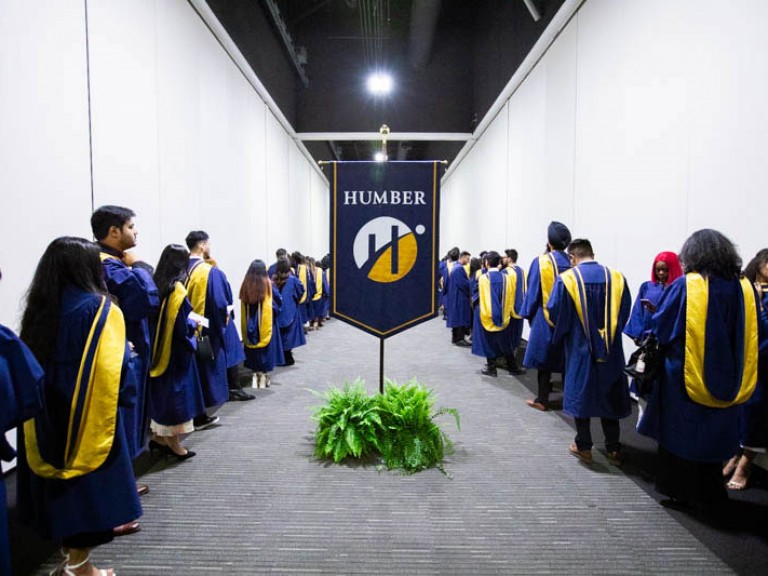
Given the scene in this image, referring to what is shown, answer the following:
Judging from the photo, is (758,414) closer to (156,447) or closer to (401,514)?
(401,514)

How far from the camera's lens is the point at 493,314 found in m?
5.57

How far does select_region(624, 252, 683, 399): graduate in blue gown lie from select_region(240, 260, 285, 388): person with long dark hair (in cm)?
329

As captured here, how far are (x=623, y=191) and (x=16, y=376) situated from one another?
15.8ft

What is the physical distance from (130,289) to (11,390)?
Result: 101cm

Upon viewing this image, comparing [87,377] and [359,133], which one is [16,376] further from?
[359,133]

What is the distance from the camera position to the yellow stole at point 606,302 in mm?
3092

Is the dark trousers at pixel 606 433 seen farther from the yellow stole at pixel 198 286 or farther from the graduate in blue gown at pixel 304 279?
the graduate in blue gown at pixel 304 279

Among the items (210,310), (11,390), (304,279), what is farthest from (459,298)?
(11,390)

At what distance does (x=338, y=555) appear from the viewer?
2.13 metres

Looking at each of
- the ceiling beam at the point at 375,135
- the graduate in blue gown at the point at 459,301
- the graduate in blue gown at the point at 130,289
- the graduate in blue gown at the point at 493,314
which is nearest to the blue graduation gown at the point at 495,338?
the graduate in blue gown at the point at 493,314

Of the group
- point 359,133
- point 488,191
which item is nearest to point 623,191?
point 488,191

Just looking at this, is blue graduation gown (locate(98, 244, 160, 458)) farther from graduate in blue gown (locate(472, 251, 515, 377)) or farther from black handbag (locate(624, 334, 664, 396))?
graduate in blue gown (locate(472, 251, 515, 377))

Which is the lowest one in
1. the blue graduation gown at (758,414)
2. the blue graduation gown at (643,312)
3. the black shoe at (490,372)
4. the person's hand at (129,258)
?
the black shoe at (490,372)

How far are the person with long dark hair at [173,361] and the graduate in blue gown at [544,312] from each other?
2.74m
